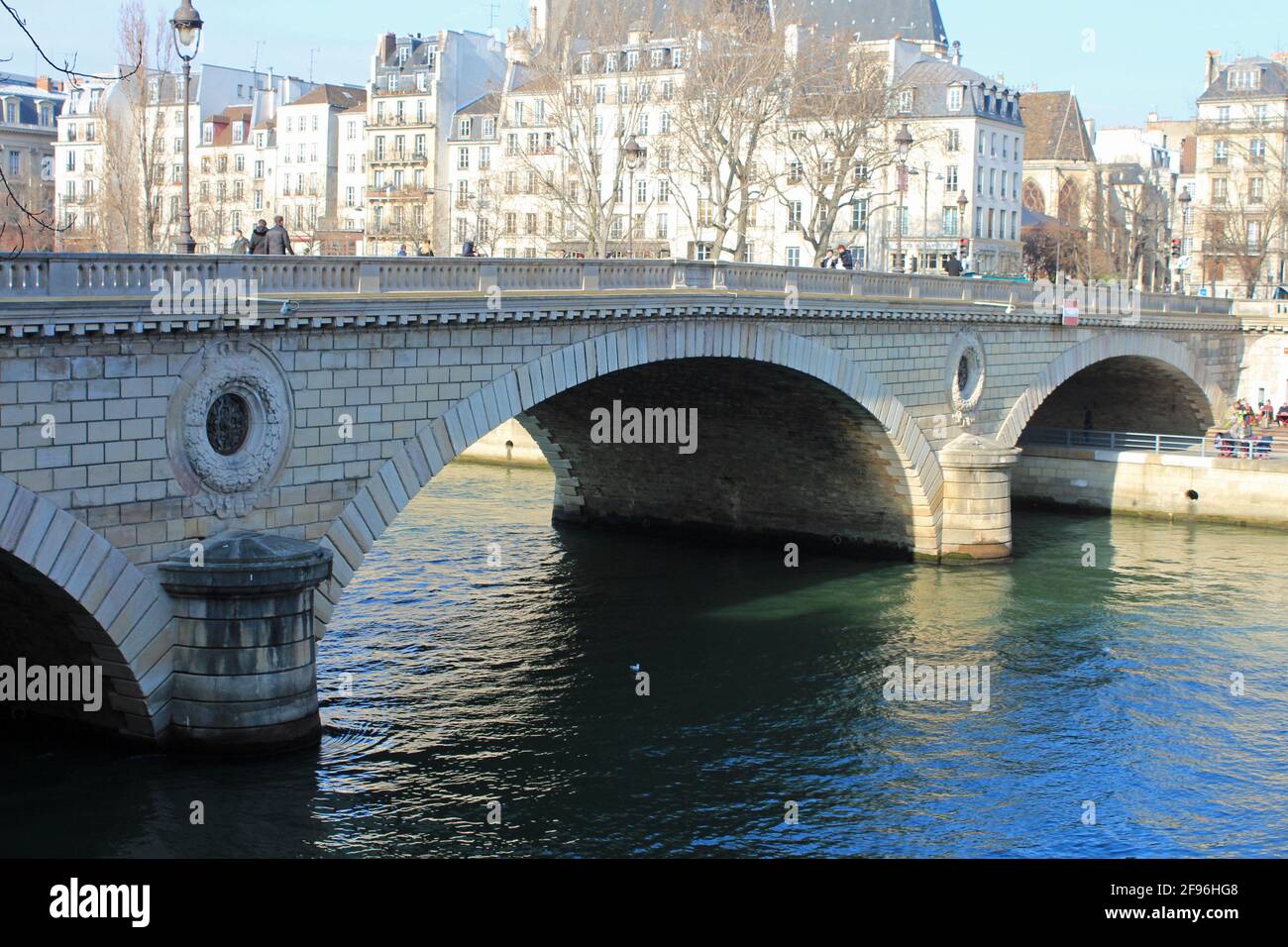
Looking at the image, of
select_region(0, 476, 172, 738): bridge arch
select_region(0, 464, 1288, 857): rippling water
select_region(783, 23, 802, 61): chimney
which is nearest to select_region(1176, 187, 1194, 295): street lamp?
select_region(783, 23, 802, 61): chimney

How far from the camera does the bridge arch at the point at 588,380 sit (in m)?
22.2

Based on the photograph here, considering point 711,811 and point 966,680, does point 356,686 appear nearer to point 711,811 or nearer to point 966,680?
point 711,811

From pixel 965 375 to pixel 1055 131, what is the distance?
64.3 metres

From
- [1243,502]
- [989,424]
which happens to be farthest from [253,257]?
[1243,502]

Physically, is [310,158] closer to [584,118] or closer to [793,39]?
[793,39]

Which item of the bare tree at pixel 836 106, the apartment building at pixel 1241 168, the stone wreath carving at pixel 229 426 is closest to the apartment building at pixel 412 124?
the bare tree at pixel 836 106

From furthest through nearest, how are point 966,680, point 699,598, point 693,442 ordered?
point 693,442, point 699,598, point 966,680

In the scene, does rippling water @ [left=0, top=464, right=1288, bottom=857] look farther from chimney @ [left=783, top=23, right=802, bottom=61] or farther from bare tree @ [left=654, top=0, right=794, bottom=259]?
chimney @ [left=783, top=23, right=802, bottom=61]

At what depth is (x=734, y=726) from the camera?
77.0 ft

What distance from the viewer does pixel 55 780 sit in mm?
19609

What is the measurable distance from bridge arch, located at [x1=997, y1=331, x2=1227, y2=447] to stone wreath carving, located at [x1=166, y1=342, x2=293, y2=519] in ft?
76.8

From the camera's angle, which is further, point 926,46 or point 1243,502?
point 926,46

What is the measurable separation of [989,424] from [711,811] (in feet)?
72.2

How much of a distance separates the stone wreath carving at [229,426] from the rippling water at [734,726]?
317 cm
